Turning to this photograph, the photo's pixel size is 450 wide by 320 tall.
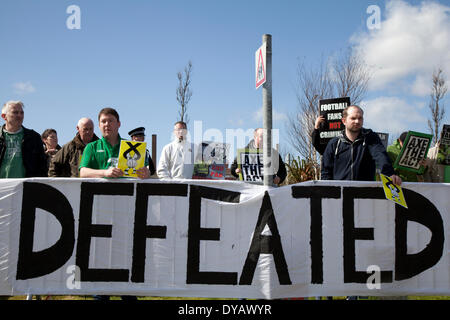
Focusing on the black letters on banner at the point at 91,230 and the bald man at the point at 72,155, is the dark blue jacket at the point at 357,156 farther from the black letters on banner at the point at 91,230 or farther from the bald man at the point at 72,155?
the bald man at the point at 72,155

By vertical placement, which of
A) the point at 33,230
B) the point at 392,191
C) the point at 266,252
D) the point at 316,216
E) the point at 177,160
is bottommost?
the point at 266,252

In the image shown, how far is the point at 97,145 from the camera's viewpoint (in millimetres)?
3912

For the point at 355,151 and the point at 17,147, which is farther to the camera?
the point at 17,147

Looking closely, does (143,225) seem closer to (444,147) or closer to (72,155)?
(72,155)

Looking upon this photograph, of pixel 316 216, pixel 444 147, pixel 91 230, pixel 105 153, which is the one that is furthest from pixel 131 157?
pixel 444 147

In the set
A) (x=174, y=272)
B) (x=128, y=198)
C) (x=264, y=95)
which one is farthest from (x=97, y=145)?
(x=264, y=95)

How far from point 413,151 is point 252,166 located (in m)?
2.16

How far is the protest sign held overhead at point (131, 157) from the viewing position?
3.63 m

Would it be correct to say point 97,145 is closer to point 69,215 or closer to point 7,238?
point 69,215

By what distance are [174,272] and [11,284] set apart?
1.54 m

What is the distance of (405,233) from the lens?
376 centimetres

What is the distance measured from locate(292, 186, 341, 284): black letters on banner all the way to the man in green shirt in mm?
1566

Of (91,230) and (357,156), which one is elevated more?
(357,156)
